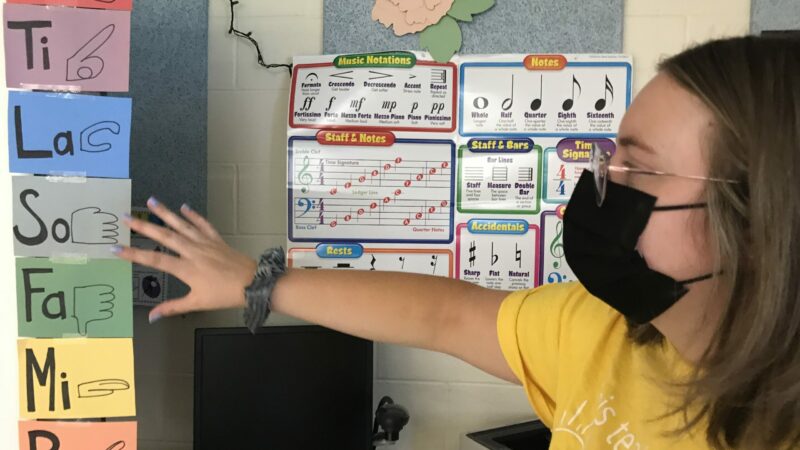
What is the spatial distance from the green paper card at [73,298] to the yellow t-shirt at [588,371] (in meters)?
0.64

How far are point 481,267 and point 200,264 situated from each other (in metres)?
0.82

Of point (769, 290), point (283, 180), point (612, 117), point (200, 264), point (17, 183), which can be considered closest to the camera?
point (769, 290)

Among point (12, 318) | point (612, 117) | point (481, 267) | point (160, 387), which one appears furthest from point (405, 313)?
point (160, 387)

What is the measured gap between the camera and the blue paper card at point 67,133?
1.06m

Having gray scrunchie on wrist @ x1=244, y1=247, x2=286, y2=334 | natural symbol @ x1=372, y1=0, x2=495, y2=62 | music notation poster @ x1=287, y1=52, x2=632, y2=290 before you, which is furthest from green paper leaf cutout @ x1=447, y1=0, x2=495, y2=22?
gray scrunchie on wrist @ x1=244, y1=247, x2=286, y2=334

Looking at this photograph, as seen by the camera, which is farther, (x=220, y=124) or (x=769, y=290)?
(x=220, y=124)

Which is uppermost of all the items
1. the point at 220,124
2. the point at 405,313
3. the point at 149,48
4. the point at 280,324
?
the point at 149,48

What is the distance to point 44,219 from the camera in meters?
1.07

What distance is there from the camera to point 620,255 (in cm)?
82

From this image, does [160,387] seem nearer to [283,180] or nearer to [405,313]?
[283,180]

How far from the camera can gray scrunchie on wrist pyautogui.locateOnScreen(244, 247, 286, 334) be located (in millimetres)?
923

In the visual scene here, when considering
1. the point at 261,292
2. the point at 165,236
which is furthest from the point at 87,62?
the point at 261,292

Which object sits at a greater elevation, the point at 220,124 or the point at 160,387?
the point at 220,124

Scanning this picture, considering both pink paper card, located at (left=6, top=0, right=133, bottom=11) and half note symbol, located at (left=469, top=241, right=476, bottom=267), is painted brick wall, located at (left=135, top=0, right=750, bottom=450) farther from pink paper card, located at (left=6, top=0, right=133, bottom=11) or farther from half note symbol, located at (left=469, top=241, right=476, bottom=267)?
pink paper card, located at (left=6, top=0, right=133, bottom=11)
